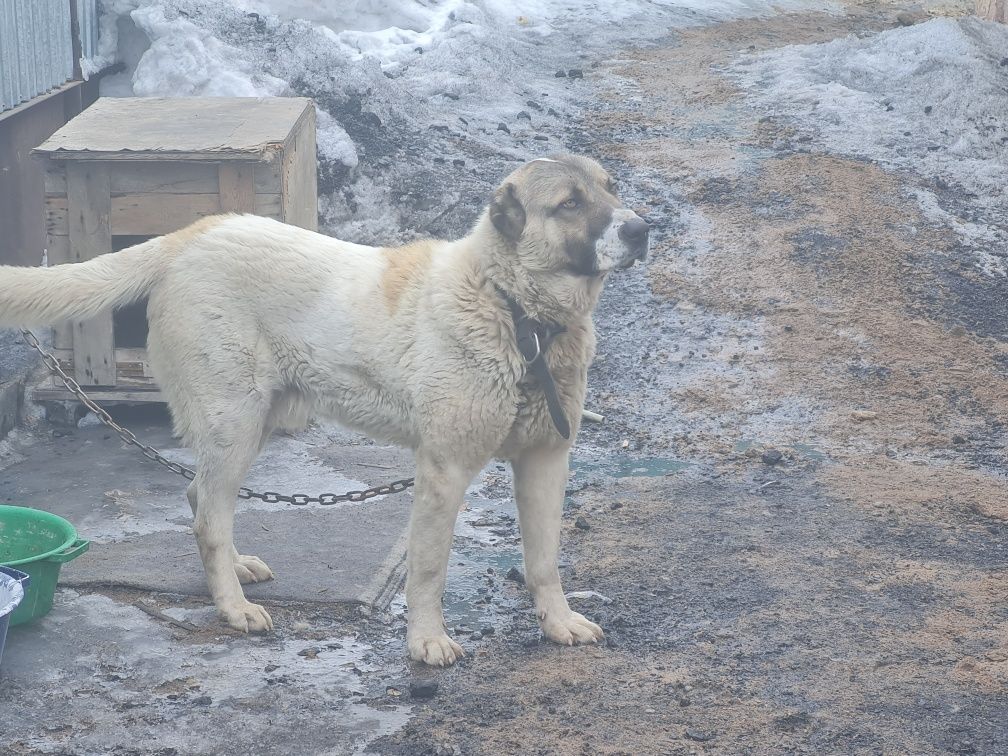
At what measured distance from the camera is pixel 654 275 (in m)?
8.12

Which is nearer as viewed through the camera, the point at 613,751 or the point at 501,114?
the point at 613,751

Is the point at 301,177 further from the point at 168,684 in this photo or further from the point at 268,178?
the point at 168,684

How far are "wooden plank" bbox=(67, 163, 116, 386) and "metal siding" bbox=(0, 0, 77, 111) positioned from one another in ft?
6.18

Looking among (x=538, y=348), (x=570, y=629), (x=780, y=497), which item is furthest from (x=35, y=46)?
(x=570, y=629)

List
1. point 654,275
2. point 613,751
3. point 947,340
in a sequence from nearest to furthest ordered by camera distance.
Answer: point 613,751
point 947,340
point 654,275

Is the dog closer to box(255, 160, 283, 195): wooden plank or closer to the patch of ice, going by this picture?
the patch of ice

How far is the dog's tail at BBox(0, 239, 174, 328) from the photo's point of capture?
4145 millimetres

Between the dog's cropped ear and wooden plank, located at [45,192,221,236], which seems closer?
the dog's cropped ear

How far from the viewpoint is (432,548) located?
13.2ft

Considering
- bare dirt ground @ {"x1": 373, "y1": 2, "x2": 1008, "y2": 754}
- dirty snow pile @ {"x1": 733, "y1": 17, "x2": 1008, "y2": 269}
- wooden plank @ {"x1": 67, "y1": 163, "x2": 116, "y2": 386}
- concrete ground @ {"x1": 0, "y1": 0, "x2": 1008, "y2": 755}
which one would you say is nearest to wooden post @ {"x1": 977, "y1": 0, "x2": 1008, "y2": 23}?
dirty snow pile @ {"x1": 733, "y1": 17, "x2": 1008, "y2": 269}

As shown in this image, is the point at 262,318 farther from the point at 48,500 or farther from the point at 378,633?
the point at 48,500

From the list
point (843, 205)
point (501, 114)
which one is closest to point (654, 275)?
point (843, 205)

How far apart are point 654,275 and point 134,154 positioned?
3.79m

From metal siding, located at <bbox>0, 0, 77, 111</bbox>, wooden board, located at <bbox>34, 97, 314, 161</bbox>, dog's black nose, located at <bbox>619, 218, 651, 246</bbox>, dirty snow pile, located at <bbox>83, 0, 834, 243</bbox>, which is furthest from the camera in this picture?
dirty snow pile, located at <bbox>83, 0, 834, 243</bbox>
